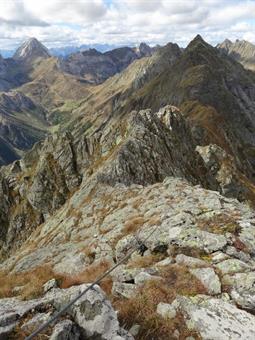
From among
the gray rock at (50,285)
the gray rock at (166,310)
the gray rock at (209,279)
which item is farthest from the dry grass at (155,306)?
the gray rock at (50,285)

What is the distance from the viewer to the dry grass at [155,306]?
1355 centimetres

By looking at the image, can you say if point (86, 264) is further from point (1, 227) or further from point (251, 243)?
point (1, 227)

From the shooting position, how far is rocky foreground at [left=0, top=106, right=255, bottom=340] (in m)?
13.7

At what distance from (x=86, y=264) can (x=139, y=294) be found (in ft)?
39.5

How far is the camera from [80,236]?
3684cm

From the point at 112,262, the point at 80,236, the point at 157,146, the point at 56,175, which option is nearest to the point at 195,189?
the point at 80,236

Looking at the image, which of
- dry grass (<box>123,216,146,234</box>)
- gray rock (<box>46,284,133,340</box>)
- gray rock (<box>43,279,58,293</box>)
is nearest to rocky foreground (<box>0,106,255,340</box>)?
gray rock (<box>46,284,133,340</box>)

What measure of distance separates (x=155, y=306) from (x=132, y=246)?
11666mm

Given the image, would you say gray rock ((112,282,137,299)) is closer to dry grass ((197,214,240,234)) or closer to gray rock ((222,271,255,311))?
gray rock ((222,271,255,311))

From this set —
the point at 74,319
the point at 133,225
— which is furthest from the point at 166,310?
the point at 133,225

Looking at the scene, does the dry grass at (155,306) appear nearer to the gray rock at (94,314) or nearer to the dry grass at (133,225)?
the gray rock at (94,314)

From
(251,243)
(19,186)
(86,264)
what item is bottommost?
(19,186)

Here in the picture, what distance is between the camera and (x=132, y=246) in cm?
2675

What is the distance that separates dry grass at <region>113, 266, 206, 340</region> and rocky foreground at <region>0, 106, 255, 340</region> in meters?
0.04
